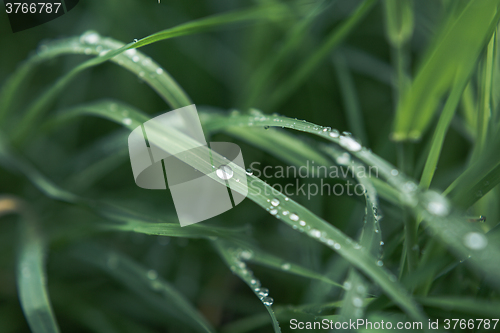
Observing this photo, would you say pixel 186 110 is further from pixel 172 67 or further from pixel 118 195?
pixel 172 67

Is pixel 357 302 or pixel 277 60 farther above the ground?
pixel 277 60

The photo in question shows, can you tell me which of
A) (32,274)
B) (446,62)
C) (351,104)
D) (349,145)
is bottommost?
(32,274)

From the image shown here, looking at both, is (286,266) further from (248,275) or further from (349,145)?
(349,145)

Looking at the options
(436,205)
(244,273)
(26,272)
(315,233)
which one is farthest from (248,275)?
(26,272)

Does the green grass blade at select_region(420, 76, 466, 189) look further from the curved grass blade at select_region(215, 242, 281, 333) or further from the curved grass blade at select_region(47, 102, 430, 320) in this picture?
the curved grass blade at select_region(215, 242, 281, 333)

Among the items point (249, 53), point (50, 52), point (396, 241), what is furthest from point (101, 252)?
point (249, 53)

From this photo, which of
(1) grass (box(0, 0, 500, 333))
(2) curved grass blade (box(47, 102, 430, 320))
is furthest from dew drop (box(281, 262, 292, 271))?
(2) curved grass blade (box(47, 102, 430, 320))
